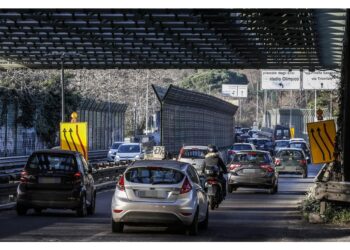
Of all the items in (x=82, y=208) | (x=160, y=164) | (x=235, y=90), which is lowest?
(x=82, y=208)

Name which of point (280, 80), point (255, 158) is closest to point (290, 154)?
point (255, 158)

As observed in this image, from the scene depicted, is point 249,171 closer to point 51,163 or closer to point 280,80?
point 51,163

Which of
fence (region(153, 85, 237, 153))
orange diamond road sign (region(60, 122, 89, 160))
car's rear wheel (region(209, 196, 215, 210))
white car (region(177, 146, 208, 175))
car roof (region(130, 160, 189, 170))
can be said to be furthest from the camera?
fence (region(153, 85, 237, 153))

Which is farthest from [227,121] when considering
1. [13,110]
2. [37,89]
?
[13,110]

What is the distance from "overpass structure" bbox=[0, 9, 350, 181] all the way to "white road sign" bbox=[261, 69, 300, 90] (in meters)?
54.2

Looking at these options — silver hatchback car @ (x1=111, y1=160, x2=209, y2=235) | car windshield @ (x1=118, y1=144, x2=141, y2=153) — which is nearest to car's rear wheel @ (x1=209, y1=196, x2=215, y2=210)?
silver hatchback car @ (x1=111, y1=160, x2=209, y2=235)

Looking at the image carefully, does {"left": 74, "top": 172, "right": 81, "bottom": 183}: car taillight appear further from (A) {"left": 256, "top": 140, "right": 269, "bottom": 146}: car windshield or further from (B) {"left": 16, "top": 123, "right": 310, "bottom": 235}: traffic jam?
(A) {"left": 256, "top": 140, "right": 269, "bottom": 146}: car windshield

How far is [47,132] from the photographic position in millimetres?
63156

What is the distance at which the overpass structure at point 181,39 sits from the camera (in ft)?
100

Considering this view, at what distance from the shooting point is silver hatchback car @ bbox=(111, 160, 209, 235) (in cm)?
1862

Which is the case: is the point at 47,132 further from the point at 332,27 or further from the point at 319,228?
the point at 319,228

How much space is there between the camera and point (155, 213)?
18.6 m

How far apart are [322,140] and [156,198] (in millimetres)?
8256

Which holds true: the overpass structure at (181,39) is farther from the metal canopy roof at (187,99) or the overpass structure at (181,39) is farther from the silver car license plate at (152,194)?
the silver car license plate at (152,194)
